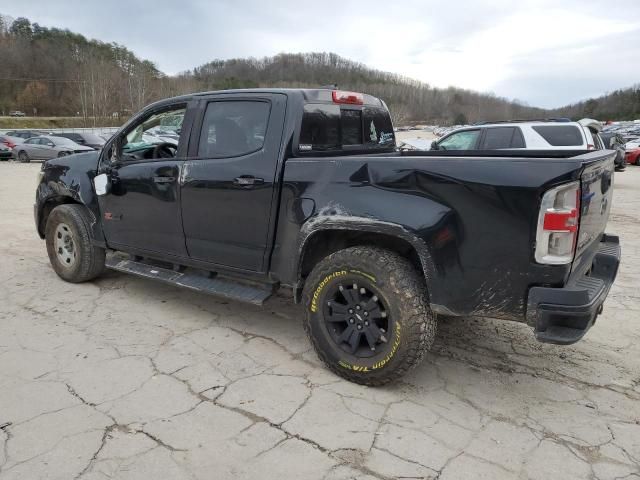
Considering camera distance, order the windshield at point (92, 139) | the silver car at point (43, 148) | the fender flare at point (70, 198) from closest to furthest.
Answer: the fender flare at point (70, 198), the silver car at point (43, 148), the windshield at point (92, 139)

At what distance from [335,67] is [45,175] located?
164986 mm

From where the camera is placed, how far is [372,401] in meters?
3.08

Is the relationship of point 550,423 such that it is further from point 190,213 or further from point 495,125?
point 495,125

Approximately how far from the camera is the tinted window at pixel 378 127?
4.37 m

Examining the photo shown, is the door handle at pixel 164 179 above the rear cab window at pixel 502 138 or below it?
below

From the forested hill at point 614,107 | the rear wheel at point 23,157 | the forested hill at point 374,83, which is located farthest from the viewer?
the forested hill at point 374,83

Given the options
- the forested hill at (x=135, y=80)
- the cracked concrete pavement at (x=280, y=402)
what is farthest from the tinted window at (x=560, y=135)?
the forested hill at (x=135, y=80)

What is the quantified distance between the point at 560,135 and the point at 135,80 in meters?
67.6

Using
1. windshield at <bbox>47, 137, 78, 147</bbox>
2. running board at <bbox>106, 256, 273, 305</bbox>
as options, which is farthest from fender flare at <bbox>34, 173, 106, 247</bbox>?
windshield at <bbox>47, 137, 78, 147</bbox>

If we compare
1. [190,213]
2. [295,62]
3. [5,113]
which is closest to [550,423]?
[190,213]

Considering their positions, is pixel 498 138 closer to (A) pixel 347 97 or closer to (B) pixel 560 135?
(B) pixel 560 135

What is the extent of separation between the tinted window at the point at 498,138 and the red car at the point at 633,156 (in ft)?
58.5

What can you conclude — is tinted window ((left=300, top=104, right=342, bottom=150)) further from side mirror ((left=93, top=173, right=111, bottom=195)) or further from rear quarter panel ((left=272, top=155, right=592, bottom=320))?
side mirror ((left=93, top=173, right=111, bottom=195))

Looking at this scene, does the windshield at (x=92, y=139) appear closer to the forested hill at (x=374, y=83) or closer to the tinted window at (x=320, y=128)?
the tinted window at (x=320, y=128)
